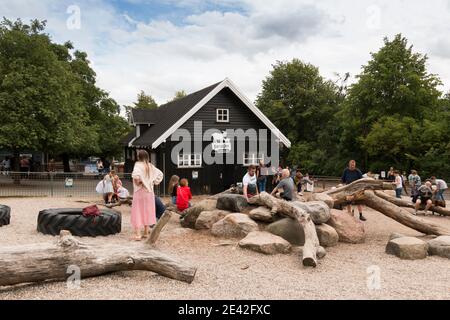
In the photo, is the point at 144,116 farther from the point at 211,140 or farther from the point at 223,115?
the point at 211,140

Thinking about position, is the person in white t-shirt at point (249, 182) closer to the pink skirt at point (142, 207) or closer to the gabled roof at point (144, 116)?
the pink skirt at point (142, 207)

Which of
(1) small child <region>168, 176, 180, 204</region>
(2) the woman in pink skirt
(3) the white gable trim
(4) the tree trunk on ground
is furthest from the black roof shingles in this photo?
(2) the woman in pink skirt

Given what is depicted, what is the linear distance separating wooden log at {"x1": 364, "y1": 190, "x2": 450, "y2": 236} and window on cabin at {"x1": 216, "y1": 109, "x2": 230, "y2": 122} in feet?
46.1

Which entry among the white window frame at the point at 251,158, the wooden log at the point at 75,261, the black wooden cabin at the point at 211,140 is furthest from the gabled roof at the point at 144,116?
the wooden log at the point at 75,261

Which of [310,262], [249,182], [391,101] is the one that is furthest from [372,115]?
[310,262]

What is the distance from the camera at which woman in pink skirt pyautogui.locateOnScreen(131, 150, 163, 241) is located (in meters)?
9.46

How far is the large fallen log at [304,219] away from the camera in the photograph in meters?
7.97

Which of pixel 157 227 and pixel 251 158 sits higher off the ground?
pixel 251 158

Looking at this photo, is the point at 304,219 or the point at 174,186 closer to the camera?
the point at 304,219

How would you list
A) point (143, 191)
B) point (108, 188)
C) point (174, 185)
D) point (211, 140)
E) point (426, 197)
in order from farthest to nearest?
1. point (211, 140)
2. point (108, 188)
3. point (426, 197)
4. point (174, 185)
5. point (143, 191)

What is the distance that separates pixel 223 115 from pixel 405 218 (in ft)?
50.3

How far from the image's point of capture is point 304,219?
9445 millimetres

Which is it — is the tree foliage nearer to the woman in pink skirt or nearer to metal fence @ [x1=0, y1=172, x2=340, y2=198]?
metal fence @ [x1=0, y1=172, x2=340, y2=198]
